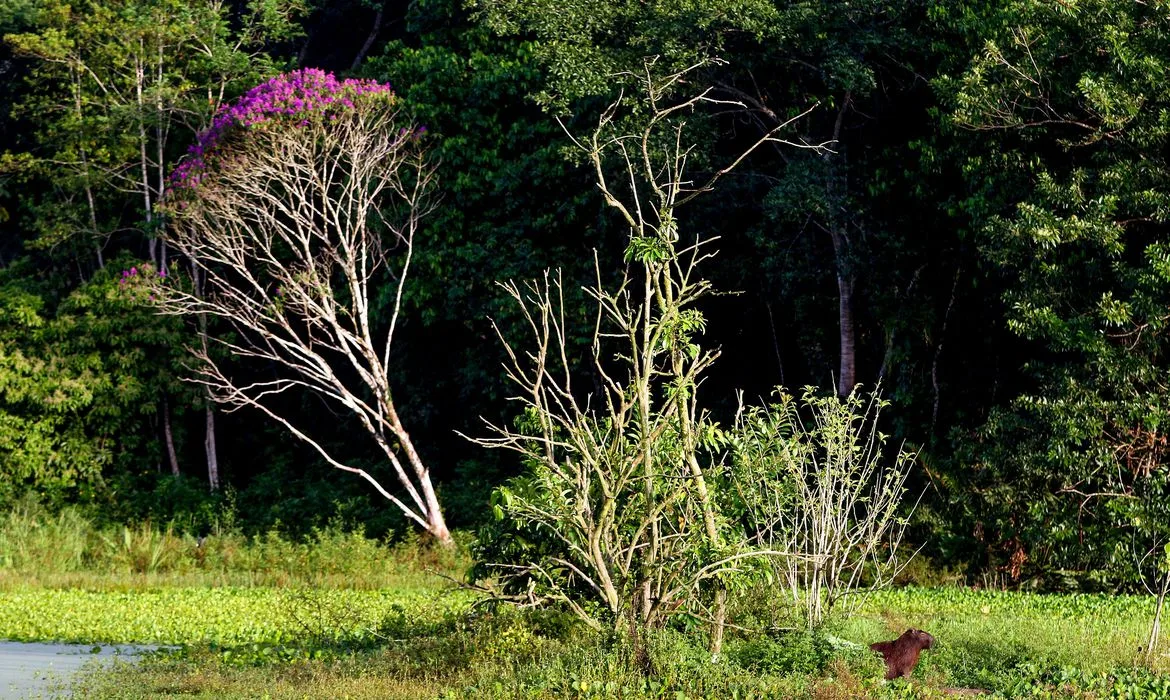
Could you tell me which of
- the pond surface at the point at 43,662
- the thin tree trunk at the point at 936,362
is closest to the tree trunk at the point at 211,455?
the pond surface at the point at 43,662

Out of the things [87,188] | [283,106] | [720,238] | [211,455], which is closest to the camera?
[720,238]

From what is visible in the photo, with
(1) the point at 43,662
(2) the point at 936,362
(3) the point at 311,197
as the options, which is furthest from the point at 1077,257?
(1) the point at 43,662

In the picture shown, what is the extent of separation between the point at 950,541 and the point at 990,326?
2.51m

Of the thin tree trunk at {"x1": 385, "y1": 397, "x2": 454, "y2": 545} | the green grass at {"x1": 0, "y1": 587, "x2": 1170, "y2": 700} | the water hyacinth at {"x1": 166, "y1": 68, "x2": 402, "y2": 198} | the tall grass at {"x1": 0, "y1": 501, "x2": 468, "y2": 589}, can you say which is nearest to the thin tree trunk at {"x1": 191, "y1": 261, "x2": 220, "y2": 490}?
the tall grass at {"x1": 0, "y1": 501, "x2": 468, "y2": 589}

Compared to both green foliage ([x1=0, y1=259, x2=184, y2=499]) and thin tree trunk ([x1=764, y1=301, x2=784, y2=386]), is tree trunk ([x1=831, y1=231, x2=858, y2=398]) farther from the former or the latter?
green foliage ([x1=0, y1=259, x2=184, y2=499])

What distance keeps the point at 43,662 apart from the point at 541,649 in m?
4.05

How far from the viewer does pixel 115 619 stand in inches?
447

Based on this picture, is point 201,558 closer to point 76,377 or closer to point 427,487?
point 427,487

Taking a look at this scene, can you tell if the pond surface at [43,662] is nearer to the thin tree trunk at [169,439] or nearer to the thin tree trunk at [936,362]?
the thin tree trunk at [936,362]

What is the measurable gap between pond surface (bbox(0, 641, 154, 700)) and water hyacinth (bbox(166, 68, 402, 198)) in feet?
26.3

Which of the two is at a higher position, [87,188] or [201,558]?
[87,188]

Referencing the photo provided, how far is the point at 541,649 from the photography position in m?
7.57

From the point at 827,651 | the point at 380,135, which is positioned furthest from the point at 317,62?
the point at 827,651

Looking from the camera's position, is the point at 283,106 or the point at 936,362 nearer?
the point at 936,362
